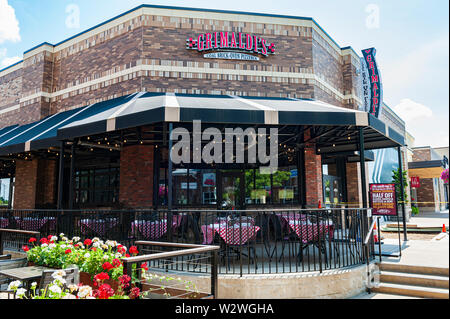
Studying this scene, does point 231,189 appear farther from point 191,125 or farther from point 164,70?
point 164,70

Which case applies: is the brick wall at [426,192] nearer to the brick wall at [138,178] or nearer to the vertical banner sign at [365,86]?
the vertical banner sign at [365,86]

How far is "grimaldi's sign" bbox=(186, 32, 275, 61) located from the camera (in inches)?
428

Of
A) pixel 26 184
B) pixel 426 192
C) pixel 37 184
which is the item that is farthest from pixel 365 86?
pixel 426 192

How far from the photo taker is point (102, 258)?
408 cm

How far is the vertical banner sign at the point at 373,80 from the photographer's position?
13.2 metres

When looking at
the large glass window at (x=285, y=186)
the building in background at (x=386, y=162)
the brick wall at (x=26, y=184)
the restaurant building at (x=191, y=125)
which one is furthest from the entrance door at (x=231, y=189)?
the building in background at (x=386, y=162)

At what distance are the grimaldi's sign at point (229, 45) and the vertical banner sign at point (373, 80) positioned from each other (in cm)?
500

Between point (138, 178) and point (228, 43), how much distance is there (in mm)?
5501

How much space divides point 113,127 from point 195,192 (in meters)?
4.32

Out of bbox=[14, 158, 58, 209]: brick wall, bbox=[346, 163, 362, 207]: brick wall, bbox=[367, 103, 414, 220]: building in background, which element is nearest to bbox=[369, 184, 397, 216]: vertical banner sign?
bbox=[346, 163, 362, 207]: brick wall

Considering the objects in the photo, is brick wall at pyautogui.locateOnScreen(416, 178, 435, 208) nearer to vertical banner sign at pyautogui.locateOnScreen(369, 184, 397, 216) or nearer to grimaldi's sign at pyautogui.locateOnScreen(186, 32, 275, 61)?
vertical banner sign at pyautogui.locateOnScreen(369, 184, 397, 216)

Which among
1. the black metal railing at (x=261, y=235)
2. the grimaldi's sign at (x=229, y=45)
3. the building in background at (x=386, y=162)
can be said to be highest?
the grimaldi's sign at (x=229, y=45)

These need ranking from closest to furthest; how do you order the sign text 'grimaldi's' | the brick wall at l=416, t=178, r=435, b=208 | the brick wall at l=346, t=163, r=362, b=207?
the sign text 'grimaldi's'
the brick wall at l=346, t=163, r=362, b=207
the brick wall at l=416, t=178, r=435, b=208
